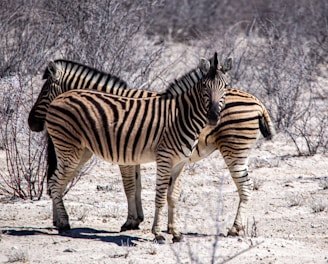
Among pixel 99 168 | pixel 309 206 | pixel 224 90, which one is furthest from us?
pixel 99 168

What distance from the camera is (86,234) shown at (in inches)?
301

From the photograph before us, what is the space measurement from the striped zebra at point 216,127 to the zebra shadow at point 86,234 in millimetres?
323

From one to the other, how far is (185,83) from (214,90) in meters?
0.45

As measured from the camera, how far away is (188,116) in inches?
293

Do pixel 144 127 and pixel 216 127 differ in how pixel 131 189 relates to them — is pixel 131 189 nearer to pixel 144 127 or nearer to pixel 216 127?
pixel 144 127

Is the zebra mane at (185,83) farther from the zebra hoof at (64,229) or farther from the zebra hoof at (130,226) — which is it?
the zebra hoof at (64,229)

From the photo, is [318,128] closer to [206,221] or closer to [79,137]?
[206,221]

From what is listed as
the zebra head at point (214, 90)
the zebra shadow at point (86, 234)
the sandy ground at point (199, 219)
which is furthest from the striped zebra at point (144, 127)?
the sandy ground at point (199, 219)

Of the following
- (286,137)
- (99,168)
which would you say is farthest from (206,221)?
(286,137)

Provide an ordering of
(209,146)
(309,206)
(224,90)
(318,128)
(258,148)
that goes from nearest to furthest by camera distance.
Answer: (224,90)
(209,146)
(309,206)
(258,148)
(318,128)

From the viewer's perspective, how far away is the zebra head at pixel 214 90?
720 centimetres

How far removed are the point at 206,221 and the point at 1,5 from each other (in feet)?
23.5

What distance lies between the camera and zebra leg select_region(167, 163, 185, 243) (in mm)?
7340

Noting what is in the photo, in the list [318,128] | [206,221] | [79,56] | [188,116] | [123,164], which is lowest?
[206,221]
